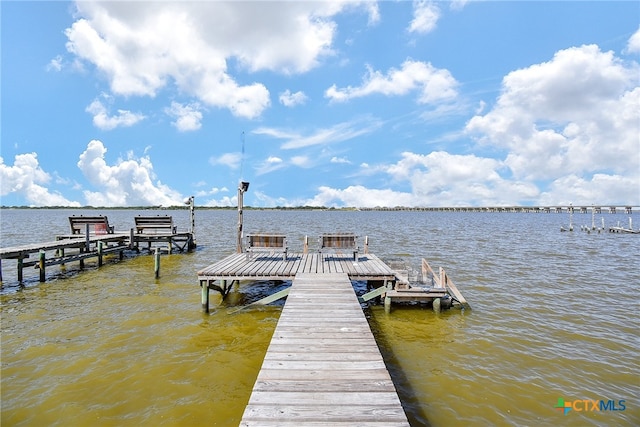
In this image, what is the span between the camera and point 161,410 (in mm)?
5180

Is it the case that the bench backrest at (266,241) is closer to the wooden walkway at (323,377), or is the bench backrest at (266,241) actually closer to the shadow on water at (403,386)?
the shadow on water at (403,386)

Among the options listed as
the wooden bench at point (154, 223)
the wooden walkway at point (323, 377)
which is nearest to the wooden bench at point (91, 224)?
the wooden bench at point (154, 223)

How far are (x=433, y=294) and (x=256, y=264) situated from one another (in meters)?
5.89

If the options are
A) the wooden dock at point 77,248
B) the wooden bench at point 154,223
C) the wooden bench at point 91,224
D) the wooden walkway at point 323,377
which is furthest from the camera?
the wooden bench at point 154,223

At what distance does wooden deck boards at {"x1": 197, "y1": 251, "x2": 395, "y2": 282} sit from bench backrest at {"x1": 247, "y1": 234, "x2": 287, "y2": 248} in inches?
23.5

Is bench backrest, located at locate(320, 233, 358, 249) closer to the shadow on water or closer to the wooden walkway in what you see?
the shadow on water

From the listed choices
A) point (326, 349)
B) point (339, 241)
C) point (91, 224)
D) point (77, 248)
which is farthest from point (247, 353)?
point (91, 224)

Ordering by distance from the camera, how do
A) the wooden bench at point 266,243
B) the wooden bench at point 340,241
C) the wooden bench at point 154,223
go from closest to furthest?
the wooden bench at point 266,243 → the wooden bench at point 340,241 → the wooden bench at point 154,223

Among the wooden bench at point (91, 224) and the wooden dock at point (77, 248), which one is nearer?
the wooden dock at point (77, 248)

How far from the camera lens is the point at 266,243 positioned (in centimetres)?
1154

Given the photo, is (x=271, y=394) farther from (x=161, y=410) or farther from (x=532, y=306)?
(x=532, y=306)

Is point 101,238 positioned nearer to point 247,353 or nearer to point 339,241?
point 339,241

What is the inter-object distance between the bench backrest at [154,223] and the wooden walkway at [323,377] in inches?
665

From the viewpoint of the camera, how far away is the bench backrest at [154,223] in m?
20.6
